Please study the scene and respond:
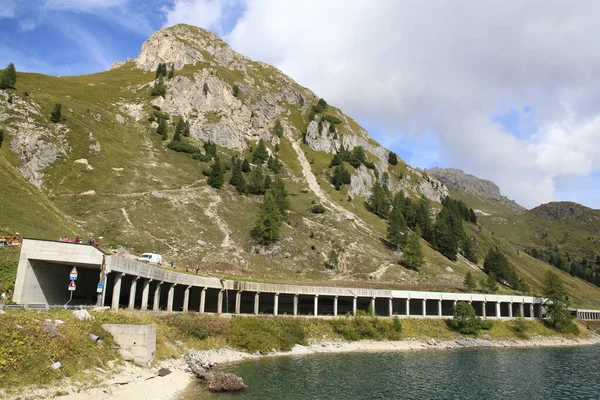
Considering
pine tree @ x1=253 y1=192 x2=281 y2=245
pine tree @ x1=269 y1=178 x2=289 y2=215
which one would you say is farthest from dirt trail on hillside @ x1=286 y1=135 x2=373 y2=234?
pine tree @ x1=253 y1=192 x2=281 y2=245

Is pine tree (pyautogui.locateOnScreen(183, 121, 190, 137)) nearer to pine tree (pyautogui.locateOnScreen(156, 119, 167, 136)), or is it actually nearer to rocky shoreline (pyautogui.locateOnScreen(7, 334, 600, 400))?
pine tree (pyautogui.locateOnScreen(156, 119, 167, 136))

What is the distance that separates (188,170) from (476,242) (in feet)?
353

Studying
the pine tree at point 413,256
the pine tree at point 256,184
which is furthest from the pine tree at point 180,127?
the pine tree at point 413,256

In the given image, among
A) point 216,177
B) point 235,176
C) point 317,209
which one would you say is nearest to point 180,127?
point 235,176

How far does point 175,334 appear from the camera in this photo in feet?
127

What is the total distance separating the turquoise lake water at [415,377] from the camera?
29406 millimetres

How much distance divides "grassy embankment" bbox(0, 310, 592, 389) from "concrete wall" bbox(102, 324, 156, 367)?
67cm

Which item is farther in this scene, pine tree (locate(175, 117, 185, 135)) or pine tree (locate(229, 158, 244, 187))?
pine tree (locate(175, 117, 185, 135))

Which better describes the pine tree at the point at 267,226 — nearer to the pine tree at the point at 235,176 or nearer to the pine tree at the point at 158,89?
the pine tree at the point at 235,176

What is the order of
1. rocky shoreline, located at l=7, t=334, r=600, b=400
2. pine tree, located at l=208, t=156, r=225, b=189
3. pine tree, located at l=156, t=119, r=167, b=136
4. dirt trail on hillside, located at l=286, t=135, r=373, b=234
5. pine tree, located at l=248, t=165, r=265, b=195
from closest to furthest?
rocky shoreline, located at l=7, t=334, r=600, b=400, pine tree, located at l=208, t=156, r=225, b=189, pine tree, located at l=248, t=165, r=265, b=195, dirt trail on hillside, located at l=286, t=135, r=373, b=234, pine tree, located at l=156, t=119, r=167, b=136

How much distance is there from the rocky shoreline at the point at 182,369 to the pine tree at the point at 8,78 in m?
105

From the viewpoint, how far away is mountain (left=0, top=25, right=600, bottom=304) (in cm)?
7750

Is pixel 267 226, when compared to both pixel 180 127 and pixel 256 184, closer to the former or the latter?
pixel 256 184

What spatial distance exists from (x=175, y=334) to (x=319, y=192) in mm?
101179
